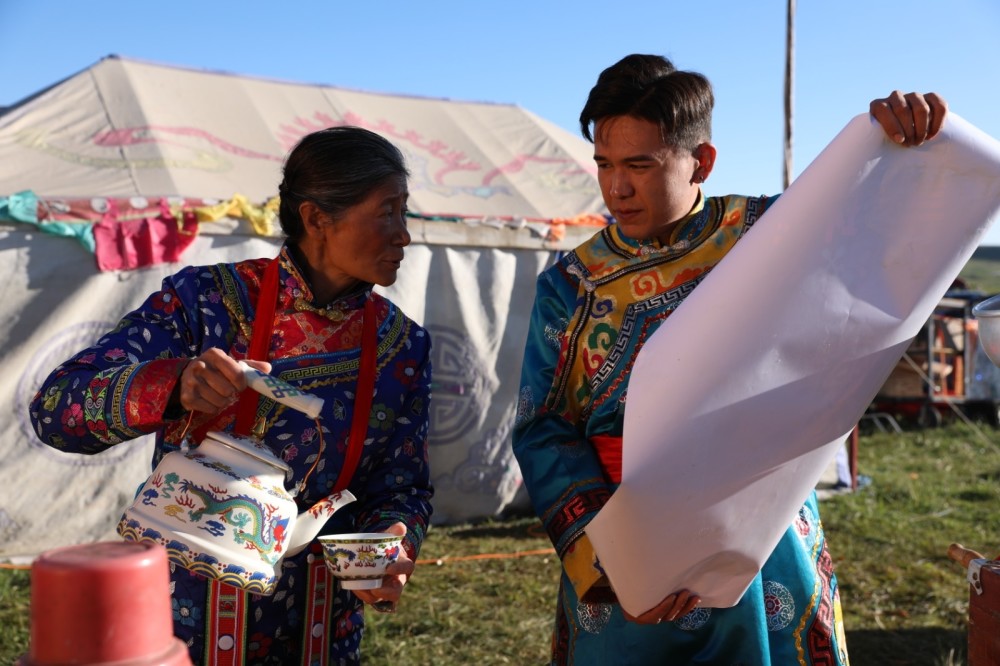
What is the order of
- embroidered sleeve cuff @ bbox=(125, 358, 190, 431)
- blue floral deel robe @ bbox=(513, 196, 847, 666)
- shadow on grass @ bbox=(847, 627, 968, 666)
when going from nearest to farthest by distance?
embroidered sleeve cuff @ bbox=(125, 358, 190, 431), blue floral deel robe @ bbox=(513, 196, 847, 666), shadow on grass @ bbox=(847, 627, 968, 666)

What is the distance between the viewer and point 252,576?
1462 millimetres

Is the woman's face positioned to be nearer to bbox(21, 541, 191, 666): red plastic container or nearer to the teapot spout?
the teapot spout

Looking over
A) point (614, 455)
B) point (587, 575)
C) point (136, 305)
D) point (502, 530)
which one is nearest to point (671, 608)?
point (587, 575)

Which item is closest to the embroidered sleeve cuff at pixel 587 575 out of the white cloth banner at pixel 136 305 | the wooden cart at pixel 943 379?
the white cloth banner at pixel 136 305

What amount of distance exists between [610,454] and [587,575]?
0.22 metres

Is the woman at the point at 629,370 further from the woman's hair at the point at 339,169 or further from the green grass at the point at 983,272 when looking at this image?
the green grass at the point at 983,272

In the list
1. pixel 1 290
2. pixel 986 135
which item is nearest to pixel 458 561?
pixel 1 290

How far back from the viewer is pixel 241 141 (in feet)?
20.3

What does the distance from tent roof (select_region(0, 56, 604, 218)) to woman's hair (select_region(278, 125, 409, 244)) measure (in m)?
3.65

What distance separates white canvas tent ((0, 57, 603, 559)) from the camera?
507 cm

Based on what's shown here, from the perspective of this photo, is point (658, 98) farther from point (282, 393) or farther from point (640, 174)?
point (282, 393)

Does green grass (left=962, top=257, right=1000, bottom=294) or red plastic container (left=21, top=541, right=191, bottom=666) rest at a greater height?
red plastic container (left=21, top=541, right=191, bottom=666)

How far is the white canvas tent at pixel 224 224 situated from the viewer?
5070mm

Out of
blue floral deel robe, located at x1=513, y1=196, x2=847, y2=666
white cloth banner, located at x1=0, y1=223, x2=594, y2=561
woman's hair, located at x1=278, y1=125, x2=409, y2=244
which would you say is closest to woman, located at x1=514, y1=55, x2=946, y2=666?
blue floral deel robe, located at x1=513, y1=196, x2=847, y2=666
